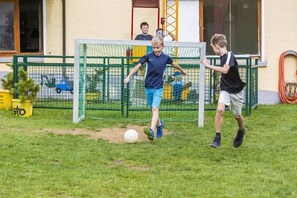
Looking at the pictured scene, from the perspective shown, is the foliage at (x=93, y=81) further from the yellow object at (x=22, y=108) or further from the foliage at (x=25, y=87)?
the yellow object at (x=22, y=108)

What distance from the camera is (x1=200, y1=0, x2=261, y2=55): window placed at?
1734 centimetres

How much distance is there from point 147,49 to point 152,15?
480 centimetres

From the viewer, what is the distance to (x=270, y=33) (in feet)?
57.2

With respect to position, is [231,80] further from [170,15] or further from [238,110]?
[170,15]

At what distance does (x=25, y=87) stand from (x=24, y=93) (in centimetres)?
14

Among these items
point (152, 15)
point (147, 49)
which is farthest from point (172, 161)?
point (152, 15)

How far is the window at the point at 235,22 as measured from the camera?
1734cm

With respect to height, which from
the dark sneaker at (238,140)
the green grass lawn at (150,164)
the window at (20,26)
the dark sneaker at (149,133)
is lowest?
the green grass lawn at (150,164)

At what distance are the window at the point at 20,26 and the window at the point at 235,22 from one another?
448 centimetres

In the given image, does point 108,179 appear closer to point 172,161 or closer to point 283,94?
point 172,161

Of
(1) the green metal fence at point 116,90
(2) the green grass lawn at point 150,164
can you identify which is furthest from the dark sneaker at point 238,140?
(1) the green metal fence at point 116,90

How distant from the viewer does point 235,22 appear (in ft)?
57.1

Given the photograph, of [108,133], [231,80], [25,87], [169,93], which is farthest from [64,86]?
[231,80]

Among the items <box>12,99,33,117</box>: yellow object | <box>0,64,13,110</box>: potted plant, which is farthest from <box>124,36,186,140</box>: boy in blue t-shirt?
<box>0,64,13,110</box>: potted plant
